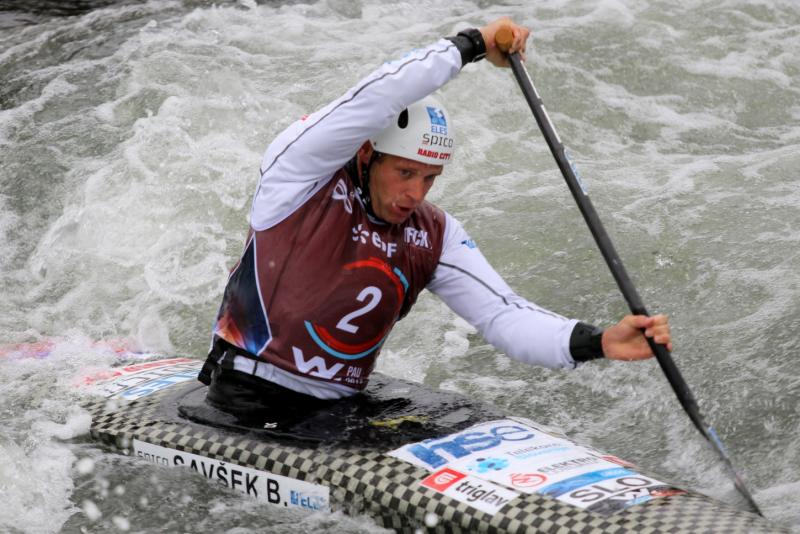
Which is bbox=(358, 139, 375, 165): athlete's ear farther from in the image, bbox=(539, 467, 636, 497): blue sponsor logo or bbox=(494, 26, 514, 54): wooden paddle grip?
bbox=(539, 467, 636, 497): blue sponsor logo

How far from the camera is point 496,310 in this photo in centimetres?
374

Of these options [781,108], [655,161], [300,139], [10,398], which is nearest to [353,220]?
[300,139]

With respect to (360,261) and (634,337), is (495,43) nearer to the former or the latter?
(360,261)

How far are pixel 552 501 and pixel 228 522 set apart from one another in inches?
44.0

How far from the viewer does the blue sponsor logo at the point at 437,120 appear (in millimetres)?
3467

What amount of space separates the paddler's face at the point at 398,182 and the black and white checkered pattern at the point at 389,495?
2.58 ft

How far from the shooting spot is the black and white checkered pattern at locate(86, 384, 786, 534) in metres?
3.19

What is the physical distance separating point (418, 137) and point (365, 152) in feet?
0.69

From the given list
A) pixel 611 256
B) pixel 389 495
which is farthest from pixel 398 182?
pixel 389 495

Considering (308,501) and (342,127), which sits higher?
(342,127)

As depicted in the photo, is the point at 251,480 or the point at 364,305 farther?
the point at 251,480

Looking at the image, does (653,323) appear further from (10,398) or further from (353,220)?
(10,398)

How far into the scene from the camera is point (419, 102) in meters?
3.52

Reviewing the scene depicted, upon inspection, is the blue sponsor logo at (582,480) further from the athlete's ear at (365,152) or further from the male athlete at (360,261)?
the athlete's ear at (365,152)
